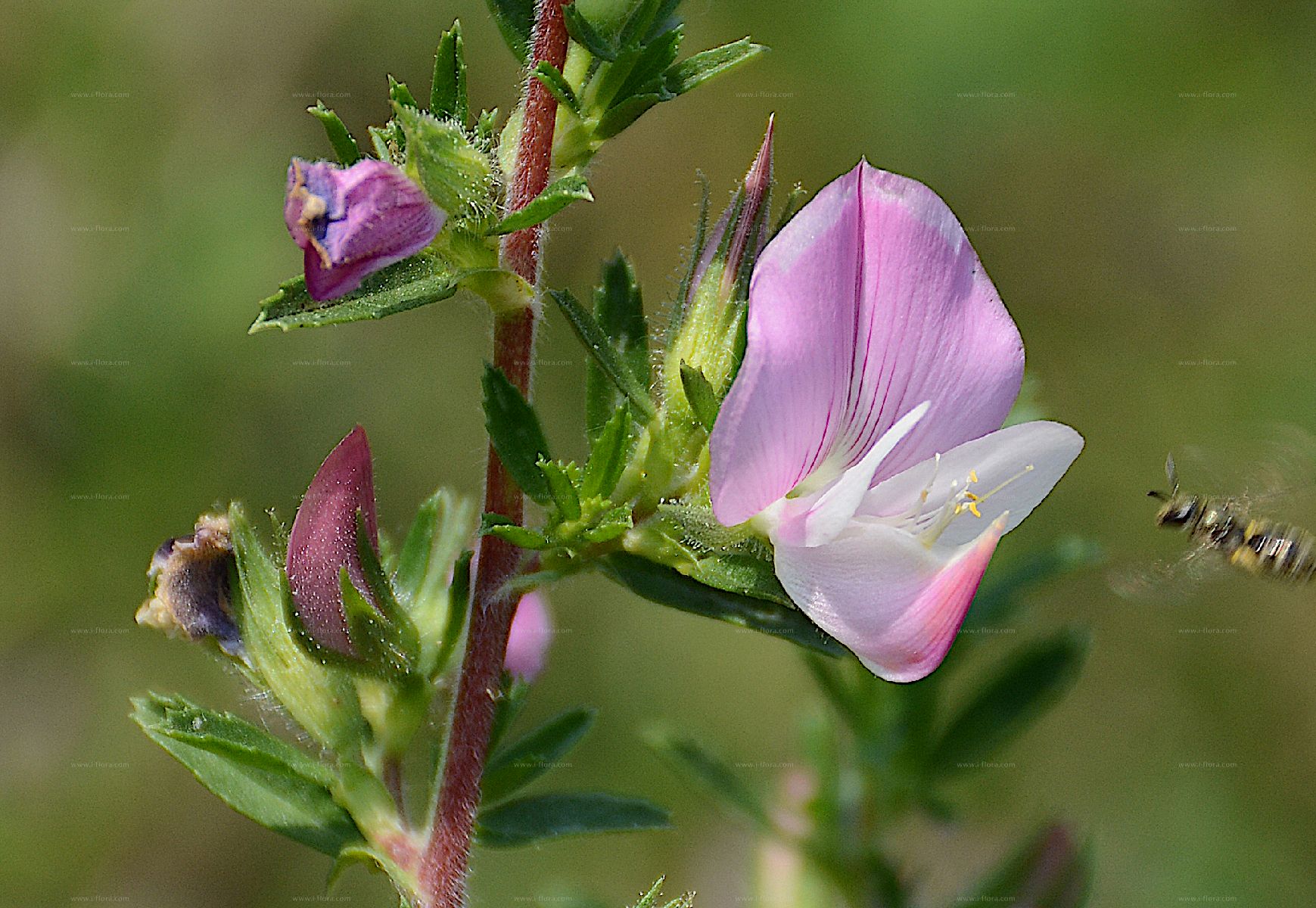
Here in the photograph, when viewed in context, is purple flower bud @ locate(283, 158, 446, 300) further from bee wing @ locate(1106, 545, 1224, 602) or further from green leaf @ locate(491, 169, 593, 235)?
bee wing @ locate(1106, 545, 1224, 602)

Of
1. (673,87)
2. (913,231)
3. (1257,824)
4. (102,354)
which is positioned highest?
(673,87)

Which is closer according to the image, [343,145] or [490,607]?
[343,145]

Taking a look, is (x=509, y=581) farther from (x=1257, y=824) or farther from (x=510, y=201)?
(x=1257, y=824)

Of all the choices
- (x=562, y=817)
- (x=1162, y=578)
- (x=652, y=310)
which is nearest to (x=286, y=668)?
(x=562, y=817)

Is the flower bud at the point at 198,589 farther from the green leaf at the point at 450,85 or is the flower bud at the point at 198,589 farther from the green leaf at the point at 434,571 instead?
the green leaf at the point at 450,85

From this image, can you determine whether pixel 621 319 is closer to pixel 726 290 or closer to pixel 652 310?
pixel 726 290

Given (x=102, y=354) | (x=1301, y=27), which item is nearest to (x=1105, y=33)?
(x=1301, y=27)
